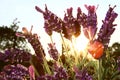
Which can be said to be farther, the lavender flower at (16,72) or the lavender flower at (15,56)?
the lavender flower at (15,56)

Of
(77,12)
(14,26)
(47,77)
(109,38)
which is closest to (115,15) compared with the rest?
(109,38)

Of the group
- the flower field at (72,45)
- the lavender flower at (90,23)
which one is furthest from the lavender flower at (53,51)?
the lavender flower at (90,23)

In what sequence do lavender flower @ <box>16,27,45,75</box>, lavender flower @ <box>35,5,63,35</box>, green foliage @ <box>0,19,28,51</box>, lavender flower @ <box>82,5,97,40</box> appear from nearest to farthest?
lavender flower @ <box>82,5,97,40</box>, lavender flower @ <box>35,5,63,35</box>, lavender flower @ <box>16,27,45,75</box>, green foliage @ <box>0,19,28,51</box>

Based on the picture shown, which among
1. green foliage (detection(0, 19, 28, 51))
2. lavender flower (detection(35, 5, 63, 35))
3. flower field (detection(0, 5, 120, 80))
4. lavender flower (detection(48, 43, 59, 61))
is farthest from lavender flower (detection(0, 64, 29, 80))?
green foliage (detection(0, 19, 28, 51))

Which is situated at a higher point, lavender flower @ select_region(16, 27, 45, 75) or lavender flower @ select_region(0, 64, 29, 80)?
lavender flower @ select_region(16, 27, 45, 75)

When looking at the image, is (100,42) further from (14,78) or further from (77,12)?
(14,78)

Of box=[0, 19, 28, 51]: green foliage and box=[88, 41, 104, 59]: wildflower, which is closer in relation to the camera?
box=[88, 41, 104, 59]: wildflower

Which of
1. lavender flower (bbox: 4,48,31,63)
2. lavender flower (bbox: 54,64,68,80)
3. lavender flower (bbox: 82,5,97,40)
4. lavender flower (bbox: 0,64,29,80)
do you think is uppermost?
lavender flower (bbox: 82,5,97,40)

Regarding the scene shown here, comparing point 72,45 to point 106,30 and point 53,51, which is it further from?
point 106,30

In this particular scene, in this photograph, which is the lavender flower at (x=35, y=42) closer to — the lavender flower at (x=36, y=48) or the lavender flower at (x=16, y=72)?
the lavender flower at (x=36, y=48)

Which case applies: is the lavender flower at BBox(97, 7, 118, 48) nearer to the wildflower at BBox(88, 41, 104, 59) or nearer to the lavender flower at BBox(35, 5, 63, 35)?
the wildflower at BBox(88, 41, 104, 59)

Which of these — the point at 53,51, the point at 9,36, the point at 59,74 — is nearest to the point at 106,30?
the point at 59,74
